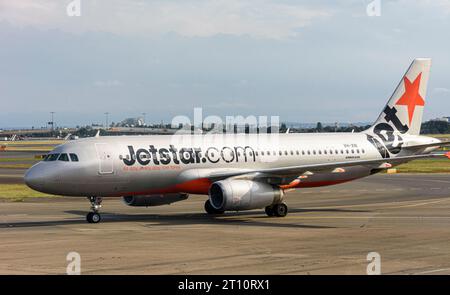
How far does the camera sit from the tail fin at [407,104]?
48453mm

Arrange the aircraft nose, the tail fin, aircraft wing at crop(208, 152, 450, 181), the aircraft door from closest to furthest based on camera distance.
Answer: the aircraft nose < the aircraft door < aircraft wing at crop(208, 152, 450, 181) < the tail fin

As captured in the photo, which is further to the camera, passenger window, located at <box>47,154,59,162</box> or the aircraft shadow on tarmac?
the aircraft shadow on tarmac

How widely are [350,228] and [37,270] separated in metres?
16.4

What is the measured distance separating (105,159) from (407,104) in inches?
836

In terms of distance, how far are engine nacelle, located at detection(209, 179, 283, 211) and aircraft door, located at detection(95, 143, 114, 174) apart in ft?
17.1

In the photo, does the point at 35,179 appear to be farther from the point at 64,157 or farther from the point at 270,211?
the point at 270,211

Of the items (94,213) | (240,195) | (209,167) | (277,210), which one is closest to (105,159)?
(94,213)

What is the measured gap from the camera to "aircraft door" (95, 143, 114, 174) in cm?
3762

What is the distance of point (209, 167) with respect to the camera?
1592 inches

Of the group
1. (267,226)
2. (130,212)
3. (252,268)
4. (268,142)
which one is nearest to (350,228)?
(267,226)

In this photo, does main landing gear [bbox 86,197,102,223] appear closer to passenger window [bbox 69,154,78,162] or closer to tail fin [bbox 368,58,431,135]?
passenger window [bbox 69,154,78,162]

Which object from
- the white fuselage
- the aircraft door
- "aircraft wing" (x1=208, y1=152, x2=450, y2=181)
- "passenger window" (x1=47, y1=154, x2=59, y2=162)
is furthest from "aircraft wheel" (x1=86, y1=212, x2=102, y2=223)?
"aircraft wing" (x1=208, y1=152, x2=450, y2=181)

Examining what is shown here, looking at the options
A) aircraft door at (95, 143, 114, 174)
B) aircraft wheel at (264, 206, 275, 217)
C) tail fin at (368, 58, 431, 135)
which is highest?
tail fin at (368, 58, 431, 135)
